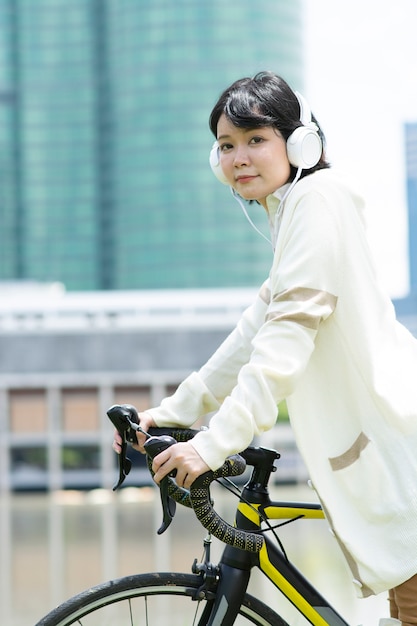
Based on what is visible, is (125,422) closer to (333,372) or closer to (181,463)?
(181,463)

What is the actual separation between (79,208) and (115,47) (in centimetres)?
859

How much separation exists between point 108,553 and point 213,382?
7.68 m

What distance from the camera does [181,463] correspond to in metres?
1.65

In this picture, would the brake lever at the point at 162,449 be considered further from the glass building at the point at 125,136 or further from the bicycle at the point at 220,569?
the glass building at the point at 125,136

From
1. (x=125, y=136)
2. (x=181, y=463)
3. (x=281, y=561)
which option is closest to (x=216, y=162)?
(x=181, y=463)

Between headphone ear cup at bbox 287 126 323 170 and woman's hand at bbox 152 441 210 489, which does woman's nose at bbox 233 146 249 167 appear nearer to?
headphone ear cup at bbox 287 126 323 170

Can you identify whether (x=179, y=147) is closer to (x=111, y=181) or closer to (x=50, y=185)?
(x=111, y=181)

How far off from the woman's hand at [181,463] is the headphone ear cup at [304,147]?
1.91 feet

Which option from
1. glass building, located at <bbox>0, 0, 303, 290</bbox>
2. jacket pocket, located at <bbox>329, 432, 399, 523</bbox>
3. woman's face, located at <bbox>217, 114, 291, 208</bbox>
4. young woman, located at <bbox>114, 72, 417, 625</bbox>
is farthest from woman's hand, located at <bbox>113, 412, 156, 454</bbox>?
glass building, located at <bbox>0, 0, 303, 290</bbox>

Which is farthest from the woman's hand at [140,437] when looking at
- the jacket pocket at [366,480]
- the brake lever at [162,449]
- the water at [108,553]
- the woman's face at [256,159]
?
the water at [108,553]

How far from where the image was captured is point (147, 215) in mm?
50688

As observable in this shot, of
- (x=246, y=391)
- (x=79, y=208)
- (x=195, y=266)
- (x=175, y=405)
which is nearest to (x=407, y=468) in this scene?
(x=246, y=391)

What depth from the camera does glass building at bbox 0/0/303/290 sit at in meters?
50.5

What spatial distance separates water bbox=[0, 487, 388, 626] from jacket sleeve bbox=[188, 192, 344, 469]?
7.24 ft
